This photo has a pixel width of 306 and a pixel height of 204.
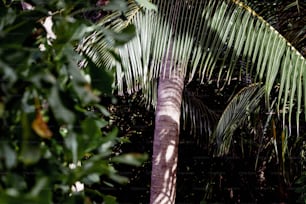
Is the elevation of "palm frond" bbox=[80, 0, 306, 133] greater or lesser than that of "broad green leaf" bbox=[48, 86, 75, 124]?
greater

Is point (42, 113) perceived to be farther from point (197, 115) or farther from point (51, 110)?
point (197, 115)

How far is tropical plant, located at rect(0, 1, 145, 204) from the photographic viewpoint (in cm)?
49

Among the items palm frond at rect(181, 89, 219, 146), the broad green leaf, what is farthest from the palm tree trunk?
the broad green leaf

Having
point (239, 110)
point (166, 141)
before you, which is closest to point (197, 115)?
point (239, 110)

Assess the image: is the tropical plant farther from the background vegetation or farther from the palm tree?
the palm tree

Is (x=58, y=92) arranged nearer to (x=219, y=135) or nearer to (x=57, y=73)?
(x=57, y=73)

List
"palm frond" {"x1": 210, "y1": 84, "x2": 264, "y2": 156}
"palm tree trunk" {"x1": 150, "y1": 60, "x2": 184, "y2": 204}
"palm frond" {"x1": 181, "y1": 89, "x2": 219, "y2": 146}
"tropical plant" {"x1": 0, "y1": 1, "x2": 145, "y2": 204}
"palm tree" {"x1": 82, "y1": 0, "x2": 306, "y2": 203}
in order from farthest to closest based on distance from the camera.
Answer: "palm frond" {"x1": 181, "y1": 89, "x2": 219, "y2": 146} → "palm frond" {"x1": 210, "y1": 84, "x2": 264, "y2": 156} → "palm tree trunk" {"x1": 150, "y1": 60, "x2": 184, "y2": 204} → "palm tree" {"x1": 82, "y1": 0, "x2": 306, "y2": 203} → "tropical plant" {"x1": 0, "y1": 1, "x2": 145, "y2": 204}

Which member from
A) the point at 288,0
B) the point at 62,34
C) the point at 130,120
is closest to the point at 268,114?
the point at 288,0

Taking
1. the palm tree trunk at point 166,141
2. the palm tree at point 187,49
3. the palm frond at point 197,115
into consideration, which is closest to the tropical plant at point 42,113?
the palm tree at point 187,49

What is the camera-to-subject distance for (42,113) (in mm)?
555

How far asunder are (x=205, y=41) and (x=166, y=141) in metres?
0.50

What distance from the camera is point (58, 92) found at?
20.0 inches

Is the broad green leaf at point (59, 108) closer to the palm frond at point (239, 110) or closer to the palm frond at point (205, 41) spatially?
the palm frond at point (205, 41)

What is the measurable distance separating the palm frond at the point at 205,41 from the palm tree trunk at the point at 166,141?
0.16 metres
